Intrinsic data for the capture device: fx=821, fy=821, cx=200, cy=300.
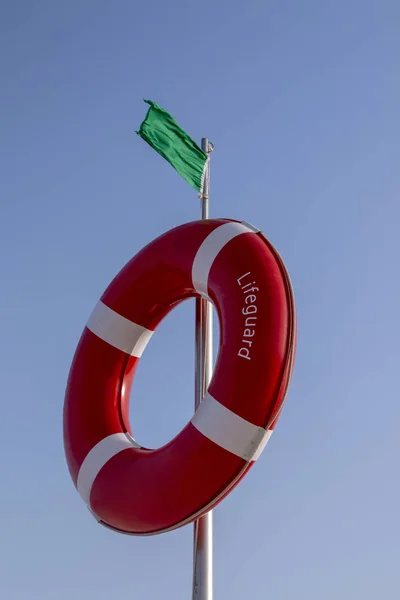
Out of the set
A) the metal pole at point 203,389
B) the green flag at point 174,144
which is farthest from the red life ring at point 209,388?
the green flag at point 174,144

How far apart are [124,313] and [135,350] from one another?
0.27 meters

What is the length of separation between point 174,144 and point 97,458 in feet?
9.06

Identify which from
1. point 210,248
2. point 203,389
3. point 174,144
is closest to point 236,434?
point 203,389

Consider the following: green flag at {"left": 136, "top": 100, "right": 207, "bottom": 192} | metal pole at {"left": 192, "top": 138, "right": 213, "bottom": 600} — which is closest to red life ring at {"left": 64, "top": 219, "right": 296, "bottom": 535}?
metal pole at {"left": 192, "top": 138, "right": 213, "bottom": 600}

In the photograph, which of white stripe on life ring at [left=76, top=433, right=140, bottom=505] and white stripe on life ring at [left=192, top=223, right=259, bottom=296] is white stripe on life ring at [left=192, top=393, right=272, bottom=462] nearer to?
white stripe on life ring at [left=76, top=433, right=140, bottom=505]

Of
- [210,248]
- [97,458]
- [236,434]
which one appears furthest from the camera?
[210,248]

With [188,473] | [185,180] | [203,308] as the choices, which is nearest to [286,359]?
[188,473]

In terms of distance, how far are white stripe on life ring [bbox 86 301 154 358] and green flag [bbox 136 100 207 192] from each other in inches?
54.9

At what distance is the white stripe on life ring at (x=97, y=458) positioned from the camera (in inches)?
204

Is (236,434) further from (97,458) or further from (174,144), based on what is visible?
(174,144)

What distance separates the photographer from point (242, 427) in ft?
15.0

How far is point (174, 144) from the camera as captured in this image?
671cm

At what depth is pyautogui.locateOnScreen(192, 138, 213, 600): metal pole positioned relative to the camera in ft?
16.6

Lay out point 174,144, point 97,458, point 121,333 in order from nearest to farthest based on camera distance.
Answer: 1. point 97,458
2. point 121,333
3. point 174,144
